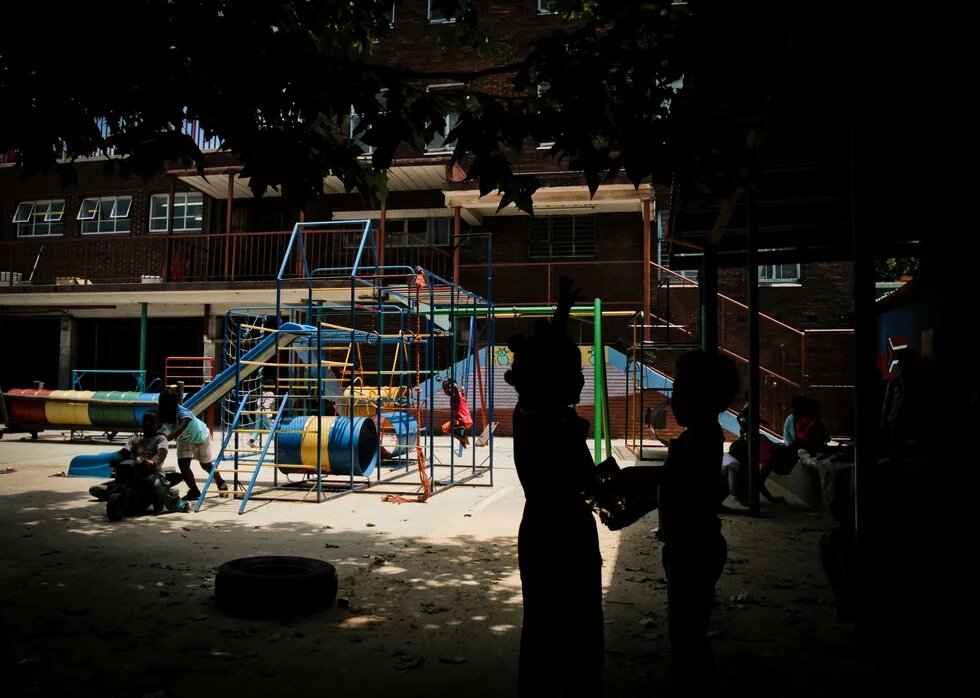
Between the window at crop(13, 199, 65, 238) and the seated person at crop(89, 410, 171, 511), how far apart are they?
18336 mm

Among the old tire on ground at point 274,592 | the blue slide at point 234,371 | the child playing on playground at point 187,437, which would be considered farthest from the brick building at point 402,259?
the old tire on ground at point 274,592

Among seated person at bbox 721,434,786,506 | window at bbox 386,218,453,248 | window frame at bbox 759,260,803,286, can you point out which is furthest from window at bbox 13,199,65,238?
seated person at bbox 721,434,786,506

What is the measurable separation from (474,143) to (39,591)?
4.12m

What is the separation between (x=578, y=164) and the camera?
4141 millimetres

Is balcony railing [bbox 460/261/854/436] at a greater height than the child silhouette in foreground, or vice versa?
balcony railing [bbox 460/261/854/436]

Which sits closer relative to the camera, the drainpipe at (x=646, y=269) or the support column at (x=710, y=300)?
the support column at (x=710, y=300)

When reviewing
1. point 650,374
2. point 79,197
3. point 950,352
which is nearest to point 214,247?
point 79,197

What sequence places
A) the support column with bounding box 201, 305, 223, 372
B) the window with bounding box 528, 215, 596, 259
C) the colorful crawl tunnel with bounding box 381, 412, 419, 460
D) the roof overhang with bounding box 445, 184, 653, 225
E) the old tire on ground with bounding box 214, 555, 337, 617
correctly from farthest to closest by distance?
1. the support column with bounding box 201, 305, 223, 372
2. the window with bounding box 528, 215, 596, 259
3. the roof overhang with bounding box 445, 184, 653, 225
4. the colorful crawl tunnel with bounding box 381, 412, 419, 460
5. the old tire on ground with bounding box 214, 555, 337, 617

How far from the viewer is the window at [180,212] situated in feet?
75.3

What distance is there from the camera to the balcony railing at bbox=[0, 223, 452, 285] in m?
21.0

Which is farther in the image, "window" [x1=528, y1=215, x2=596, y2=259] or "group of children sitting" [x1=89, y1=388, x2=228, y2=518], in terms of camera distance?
"window" [x1=528, y1=215, x2=596, y2=259]

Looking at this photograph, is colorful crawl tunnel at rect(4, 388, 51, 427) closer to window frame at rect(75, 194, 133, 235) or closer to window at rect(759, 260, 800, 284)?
window frame at rect(75, 194, 133, 235)

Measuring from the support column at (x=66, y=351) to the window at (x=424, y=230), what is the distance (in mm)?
10338

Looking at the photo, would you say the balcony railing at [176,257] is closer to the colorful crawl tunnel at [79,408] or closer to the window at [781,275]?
the colorful crawl tunnel at [79,408]
